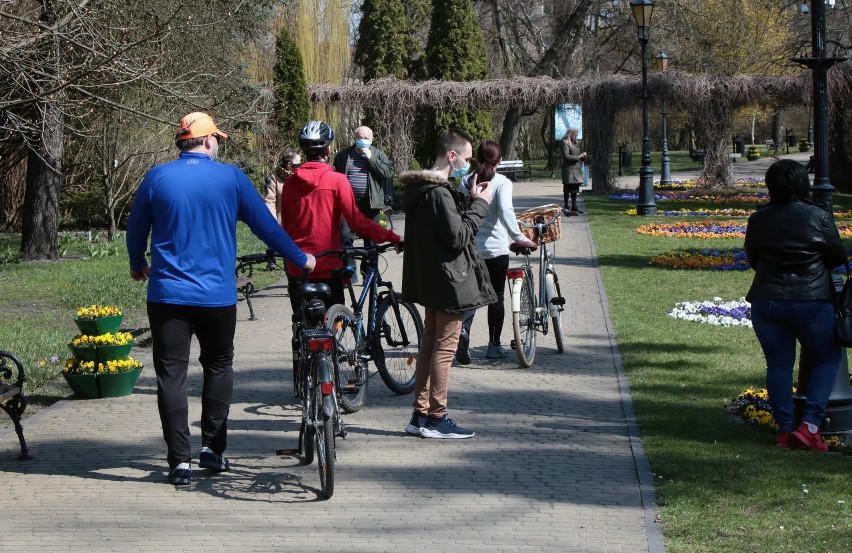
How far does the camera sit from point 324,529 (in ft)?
17.9

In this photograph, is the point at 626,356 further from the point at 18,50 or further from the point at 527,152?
the point at 527,152

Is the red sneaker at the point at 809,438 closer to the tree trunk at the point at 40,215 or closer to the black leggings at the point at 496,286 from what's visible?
the black leggings at the point at 496,286

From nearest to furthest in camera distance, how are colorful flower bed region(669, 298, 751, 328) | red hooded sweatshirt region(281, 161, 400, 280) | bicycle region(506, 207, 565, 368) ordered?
red hooded sweatshirt region(281, 161, 400, 280) < bicycle region(506, 207, 565, 368) < colorful flower bed region(669, 298, 751, 328)

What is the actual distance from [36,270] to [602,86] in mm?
20526

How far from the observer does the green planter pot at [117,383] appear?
8703 millimetres

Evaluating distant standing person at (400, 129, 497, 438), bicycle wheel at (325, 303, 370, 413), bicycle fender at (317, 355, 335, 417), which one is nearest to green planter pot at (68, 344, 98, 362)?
bicycle wheel at (325, 303, 370, 413)

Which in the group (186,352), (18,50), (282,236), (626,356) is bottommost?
(626,356)

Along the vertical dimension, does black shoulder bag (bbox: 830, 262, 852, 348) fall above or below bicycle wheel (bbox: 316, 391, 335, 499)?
above

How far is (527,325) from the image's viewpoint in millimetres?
9641

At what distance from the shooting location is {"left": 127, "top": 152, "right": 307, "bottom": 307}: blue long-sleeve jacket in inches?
240

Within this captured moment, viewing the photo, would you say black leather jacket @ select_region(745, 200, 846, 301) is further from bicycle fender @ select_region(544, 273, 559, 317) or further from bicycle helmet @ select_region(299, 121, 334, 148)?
bicycle fender @ select_region(544, 273, 559, 317)

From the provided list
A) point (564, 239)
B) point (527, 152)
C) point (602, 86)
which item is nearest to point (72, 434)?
point (564, 239)

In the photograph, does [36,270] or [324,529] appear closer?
[324,529]

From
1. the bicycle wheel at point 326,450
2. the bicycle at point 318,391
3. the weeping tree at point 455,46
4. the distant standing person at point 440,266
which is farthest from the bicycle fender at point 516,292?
the weeping tree at point 455,46
